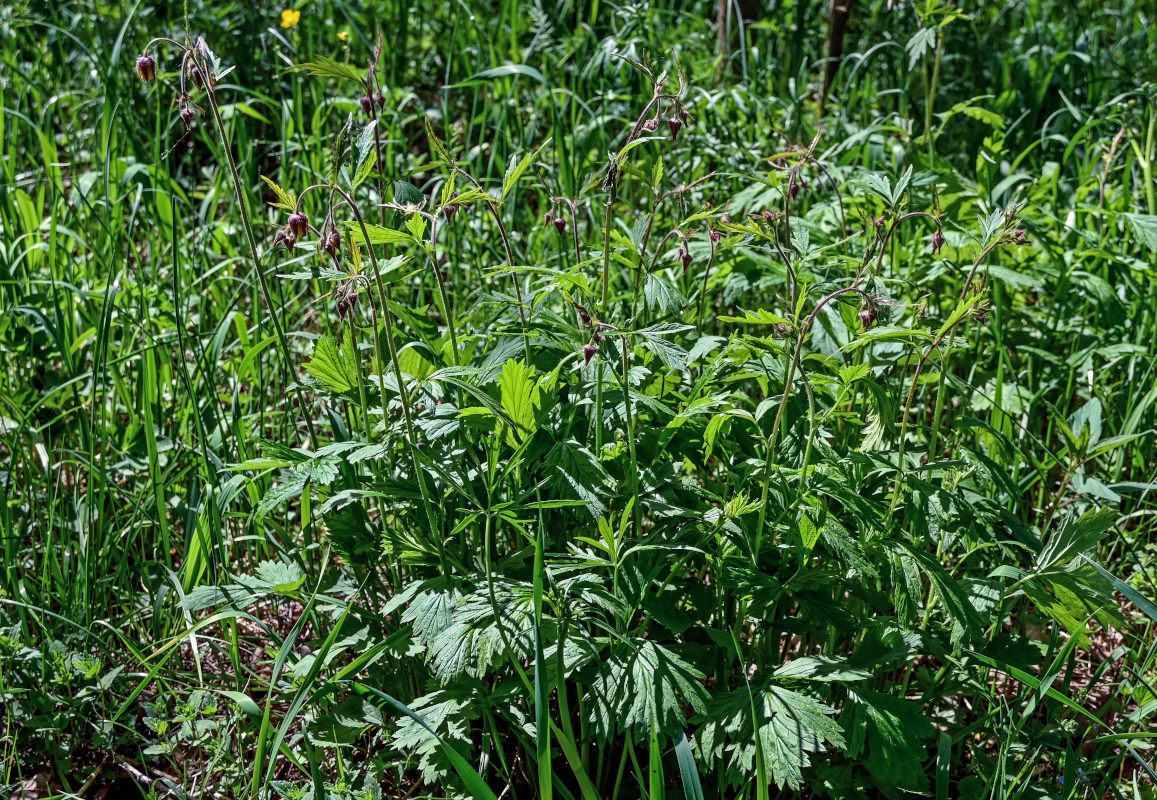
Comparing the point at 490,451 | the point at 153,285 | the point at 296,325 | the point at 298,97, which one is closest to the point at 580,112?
Result: the point at 298,97

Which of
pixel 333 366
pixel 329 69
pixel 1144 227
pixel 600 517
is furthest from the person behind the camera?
pixel 1144 227

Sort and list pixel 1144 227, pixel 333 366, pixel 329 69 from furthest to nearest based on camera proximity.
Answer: pixel 1144 227
pixel 333 366
pixel 329 69

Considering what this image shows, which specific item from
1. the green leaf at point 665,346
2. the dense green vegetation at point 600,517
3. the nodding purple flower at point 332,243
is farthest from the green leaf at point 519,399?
the nodding purple flower at point 332,243

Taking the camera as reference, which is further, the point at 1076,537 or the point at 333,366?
the point at 333,366

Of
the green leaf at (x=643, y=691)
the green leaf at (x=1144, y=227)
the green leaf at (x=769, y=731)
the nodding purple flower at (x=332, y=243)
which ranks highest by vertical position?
the nodding purple flower at (x=332, y=243)

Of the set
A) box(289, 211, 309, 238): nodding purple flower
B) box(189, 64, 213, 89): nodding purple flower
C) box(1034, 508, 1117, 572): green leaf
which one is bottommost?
box(1034, 508, 1117, 572): green leaf

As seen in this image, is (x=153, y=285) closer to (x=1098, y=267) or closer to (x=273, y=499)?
(x=273, y=499)

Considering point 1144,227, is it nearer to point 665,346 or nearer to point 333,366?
point 665,346

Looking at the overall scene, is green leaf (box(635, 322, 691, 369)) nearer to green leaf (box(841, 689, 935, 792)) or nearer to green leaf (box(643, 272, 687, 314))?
green leaf (box(643, 272, 687, 314))

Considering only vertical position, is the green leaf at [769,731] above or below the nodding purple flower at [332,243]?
below

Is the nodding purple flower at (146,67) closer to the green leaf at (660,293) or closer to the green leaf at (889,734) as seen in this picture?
the green leaf at (660,293)

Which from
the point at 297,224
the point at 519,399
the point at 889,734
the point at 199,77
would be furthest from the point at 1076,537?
the point at 199,77

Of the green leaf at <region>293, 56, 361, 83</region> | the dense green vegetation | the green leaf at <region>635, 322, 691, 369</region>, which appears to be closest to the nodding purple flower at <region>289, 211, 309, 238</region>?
the dense green vegetation

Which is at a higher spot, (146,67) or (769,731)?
→ (146,67)
